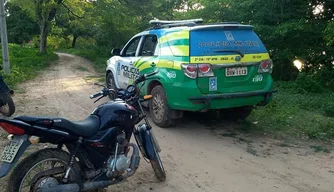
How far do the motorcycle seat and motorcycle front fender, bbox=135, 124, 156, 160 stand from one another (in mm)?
700

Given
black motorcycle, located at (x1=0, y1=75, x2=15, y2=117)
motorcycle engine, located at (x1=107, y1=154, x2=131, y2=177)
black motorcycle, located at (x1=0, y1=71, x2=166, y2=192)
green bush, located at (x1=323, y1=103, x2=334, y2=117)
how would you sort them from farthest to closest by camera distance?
green bush, located at (x1=323, y1=103, x2=334, y2=117) < black motorcycle, located at (x1=0, y1=75, x2=15, y2=117) < motorcycle engine, located at (x1=107, y1=154, x2=131, y2=177) < black motorcycle, located at (x1=0, y1=71, x2=166, y2=192)

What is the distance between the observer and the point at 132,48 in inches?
315

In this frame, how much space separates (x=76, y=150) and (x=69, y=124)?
0.31 meters

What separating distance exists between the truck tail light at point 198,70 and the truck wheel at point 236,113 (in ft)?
4.84

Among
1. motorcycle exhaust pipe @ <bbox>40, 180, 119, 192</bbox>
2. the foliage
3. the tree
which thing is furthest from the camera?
the foliage

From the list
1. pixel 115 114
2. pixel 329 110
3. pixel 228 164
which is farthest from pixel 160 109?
pixel 329 110

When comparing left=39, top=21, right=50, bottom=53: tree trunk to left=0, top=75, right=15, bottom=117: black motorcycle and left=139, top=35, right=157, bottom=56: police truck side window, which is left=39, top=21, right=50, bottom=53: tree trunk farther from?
left=139, top=35, right=157, bottom=56: police truck side window

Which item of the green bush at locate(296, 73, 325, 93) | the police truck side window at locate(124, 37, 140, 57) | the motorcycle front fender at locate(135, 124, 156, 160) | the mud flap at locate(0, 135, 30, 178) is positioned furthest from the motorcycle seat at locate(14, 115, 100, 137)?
the green bush at locate(296, 73, 325, 93)

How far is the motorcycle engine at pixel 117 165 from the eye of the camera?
3.56 metres

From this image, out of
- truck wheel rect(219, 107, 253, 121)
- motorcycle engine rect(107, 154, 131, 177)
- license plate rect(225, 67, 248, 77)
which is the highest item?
license plate rect(225, 67, 248, 77)

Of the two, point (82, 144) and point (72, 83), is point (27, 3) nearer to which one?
point (72, 83)

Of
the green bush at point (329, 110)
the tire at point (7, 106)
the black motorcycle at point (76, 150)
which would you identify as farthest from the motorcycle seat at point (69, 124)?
the green bush at point (329, 110)

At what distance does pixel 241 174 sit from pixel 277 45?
979cm

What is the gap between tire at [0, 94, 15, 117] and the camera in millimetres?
6938
